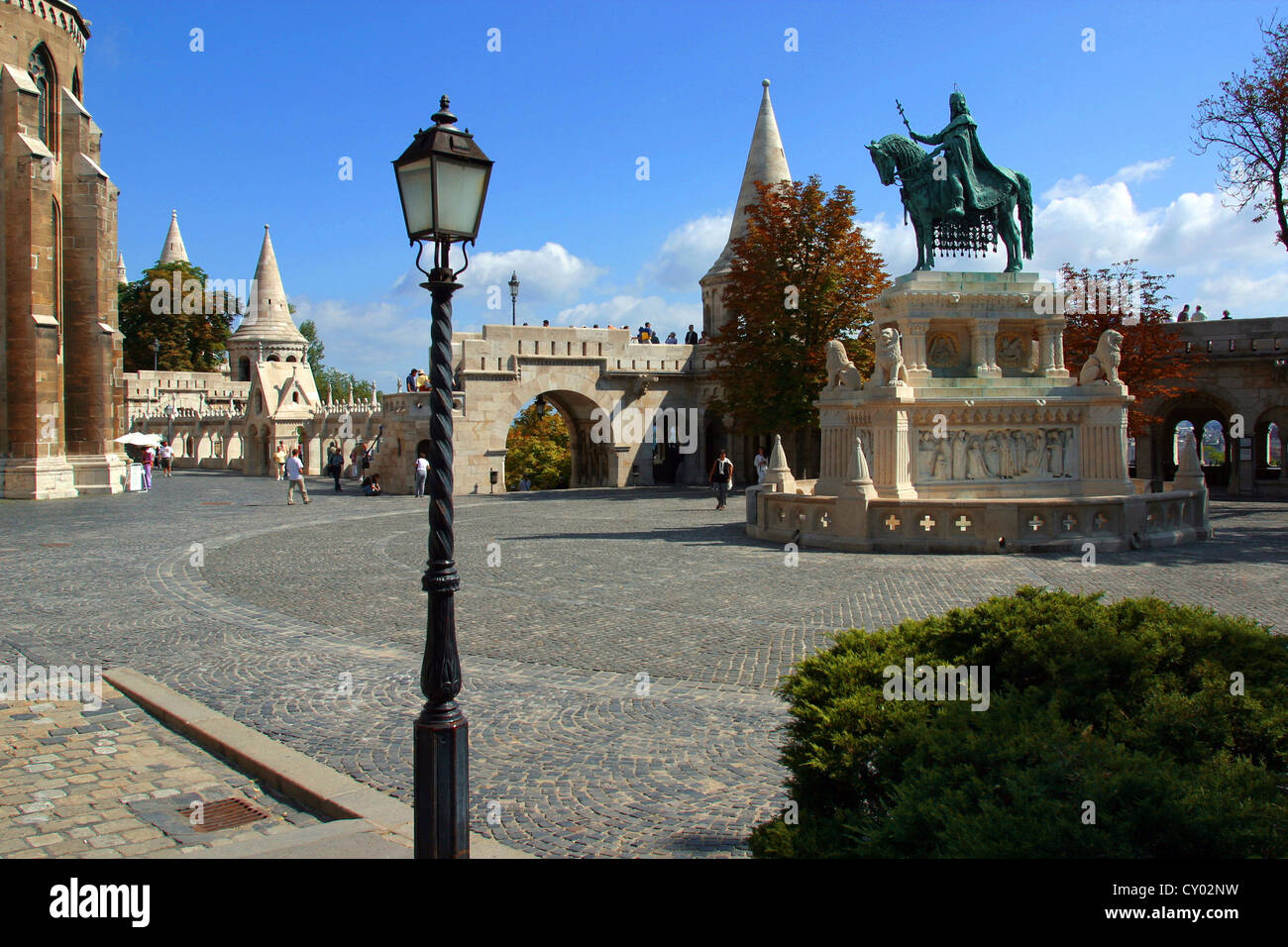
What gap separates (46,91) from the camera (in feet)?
100.0

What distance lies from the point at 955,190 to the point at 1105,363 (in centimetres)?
402

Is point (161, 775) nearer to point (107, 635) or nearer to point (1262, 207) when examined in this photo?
point (107, 635)

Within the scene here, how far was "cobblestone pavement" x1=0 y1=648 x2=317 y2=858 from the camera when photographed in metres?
4.62

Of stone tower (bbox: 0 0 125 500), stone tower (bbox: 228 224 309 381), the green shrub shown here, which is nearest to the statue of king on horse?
the green shrub

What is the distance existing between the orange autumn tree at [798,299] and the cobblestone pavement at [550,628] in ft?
30.6

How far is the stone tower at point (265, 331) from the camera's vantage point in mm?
71250

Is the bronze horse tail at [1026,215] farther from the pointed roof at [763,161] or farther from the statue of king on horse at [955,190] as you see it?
the pointed roof at [763,161]

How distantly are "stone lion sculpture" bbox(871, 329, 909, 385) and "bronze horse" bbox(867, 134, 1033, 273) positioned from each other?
244 cm

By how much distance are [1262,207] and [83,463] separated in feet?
108

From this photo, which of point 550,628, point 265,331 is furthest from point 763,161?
point 265,331

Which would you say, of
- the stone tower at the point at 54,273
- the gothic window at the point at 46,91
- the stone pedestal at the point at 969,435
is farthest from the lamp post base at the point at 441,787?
the gothic window at the point at 46,91

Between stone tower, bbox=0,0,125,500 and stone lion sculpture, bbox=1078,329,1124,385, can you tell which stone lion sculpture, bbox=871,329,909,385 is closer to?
stone lion sculpture, bbox=1078,329,1124,385
